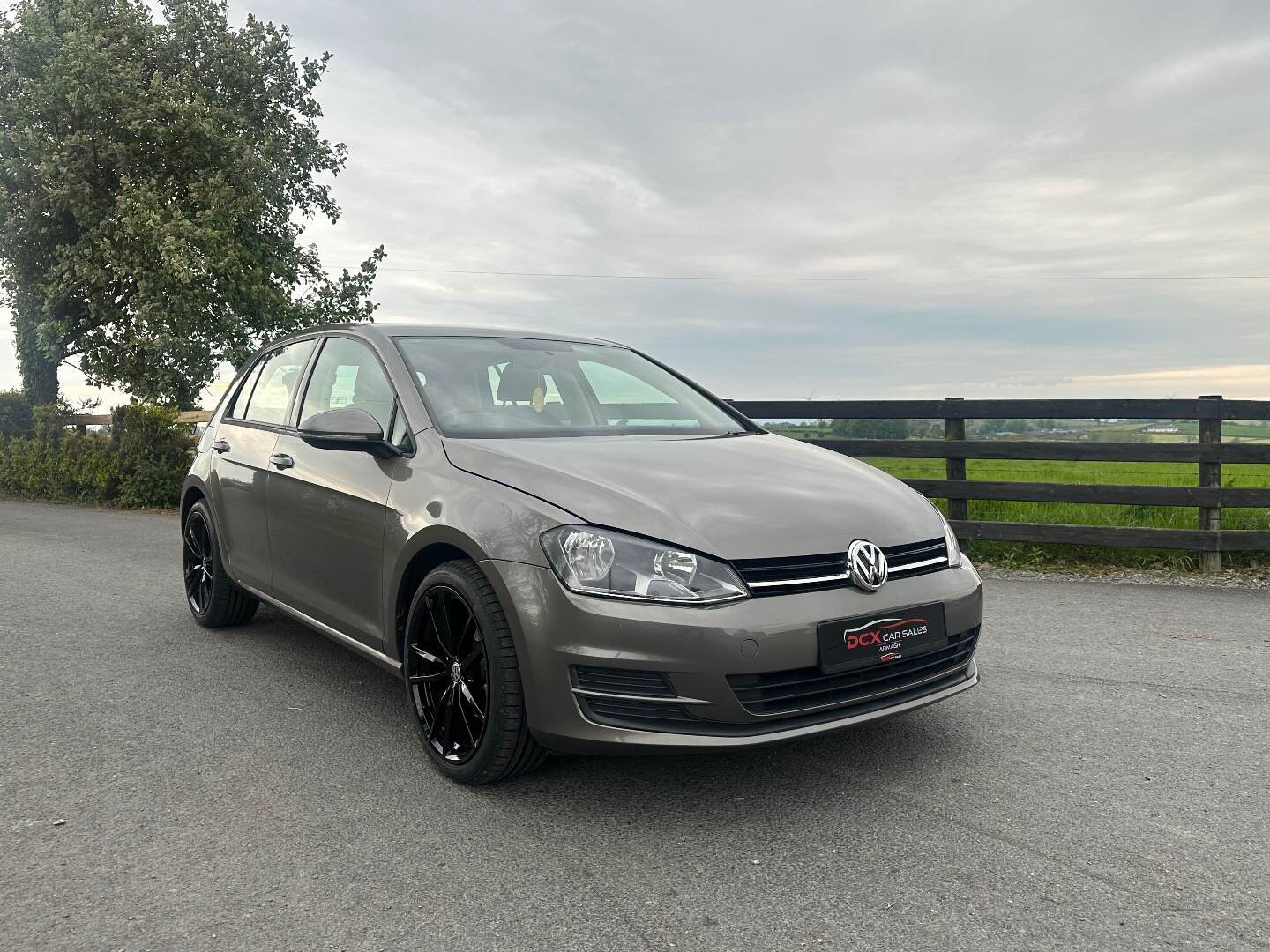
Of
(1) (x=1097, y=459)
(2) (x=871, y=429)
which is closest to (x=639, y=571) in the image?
(1) (x=1097, y=459)

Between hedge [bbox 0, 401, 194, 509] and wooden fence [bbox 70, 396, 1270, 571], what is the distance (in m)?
10.2

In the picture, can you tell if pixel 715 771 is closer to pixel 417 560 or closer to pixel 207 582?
pixel 417 560

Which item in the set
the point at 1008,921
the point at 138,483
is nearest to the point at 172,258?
the point at 138,483

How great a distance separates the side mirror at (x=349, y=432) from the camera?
386cm

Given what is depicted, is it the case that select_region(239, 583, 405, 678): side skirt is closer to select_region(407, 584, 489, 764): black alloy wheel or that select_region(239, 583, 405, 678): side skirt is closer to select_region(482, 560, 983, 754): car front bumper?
select_region(407, 584, 489, 764): black alloy wheel

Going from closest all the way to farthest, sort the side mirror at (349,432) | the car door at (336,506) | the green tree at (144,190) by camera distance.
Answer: the side mirror at (349,432) < the car door at (336,506) < the green tree at (144,190)

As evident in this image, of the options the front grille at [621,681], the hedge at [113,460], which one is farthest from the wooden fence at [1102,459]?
the hedge at [113,460]

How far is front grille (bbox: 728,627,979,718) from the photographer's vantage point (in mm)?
3037

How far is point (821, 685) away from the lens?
313 centimetres

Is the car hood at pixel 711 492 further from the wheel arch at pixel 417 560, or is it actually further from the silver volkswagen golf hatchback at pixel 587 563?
the wheel arch at pixel 417 560

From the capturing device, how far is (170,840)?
311 cm

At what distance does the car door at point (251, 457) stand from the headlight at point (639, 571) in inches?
95.5

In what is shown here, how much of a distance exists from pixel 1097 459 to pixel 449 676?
612 centimetres

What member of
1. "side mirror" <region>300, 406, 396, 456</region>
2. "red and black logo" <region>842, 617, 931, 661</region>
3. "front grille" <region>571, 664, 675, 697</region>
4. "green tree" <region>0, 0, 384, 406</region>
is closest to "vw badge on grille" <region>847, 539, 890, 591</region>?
"red and black logo" <region>842, 617, 931, 661</region>
